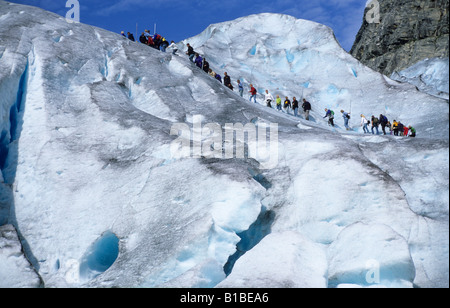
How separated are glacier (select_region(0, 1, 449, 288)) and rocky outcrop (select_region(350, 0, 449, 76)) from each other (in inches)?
1053

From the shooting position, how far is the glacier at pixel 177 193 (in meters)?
8.06

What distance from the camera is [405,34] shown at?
143 feet

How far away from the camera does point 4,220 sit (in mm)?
11156

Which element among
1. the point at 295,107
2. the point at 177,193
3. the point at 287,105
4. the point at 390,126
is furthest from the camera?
the point at 287,105

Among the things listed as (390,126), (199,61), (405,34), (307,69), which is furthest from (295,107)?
(405,34)

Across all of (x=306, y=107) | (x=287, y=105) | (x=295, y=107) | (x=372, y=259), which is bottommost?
(x=372, y=259)

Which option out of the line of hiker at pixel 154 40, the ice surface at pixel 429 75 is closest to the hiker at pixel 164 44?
the line of hiker at pixel 154 40

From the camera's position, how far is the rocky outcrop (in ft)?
133

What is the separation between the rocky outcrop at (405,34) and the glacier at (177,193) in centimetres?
2673

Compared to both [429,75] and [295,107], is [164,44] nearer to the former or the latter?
[295,107]

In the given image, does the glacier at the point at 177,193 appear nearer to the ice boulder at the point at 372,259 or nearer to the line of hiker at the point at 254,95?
the ice boulder at the point at 372,259

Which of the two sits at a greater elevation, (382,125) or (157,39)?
(157,39)

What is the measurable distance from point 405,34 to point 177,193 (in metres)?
43.9

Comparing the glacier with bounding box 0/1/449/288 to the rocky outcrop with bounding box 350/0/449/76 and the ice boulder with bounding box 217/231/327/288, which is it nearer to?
the ice boulder with bounding box 217/231/327/288
